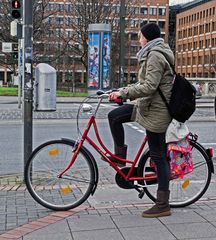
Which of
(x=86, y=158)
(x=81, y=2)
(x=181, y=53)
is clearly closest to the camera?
(x=86, y=158)

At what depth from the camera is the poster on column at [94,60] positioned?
29.4 metres

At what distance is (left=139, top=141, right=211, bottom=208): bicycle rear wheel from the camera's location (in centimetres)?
516

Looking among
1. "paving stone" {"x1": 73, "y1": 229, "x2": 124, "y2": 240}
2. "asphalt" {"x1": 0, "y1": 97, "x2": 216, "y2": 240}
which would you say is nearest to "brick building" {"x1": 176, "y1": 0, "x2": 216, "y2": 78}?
"asphalt" {"x1": 0, "y1": 97, "x2": 216, "y2": 240}

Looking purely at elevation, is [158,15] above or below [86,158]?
above

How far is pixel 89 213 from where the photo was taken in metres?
4.95

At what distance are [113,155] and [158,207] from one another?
28.8 inches

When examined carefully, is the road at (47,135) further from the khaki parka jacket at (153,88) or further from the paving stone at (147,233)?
the paving stone at (147,233)

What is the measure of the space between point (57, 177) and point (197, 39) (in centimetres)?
10135

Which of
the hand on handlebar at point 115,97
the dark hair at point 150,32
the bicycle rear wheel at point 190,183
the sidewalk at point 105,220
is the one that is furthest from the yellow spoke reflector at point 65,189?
the dark hair at point 150,32

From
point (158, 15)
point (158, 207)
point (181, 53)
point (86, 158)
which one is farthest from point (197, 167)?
point (181, 53)

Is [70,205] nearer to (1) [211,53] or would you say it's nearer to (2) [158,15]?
(1) [211,53]

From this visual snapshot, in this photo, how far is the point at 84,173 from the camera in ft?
16.6

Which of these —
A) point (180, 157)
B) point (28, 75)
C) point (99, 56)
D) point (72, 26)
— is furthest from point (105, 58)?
point (180, 157)

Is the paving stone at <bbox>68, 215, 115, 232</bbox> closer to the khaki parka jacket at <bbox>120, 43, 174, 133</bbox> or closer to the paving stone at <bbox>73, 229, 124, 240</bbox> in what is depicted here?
the paving stone at <bbox>73, 229, 124, 240</bbox>
